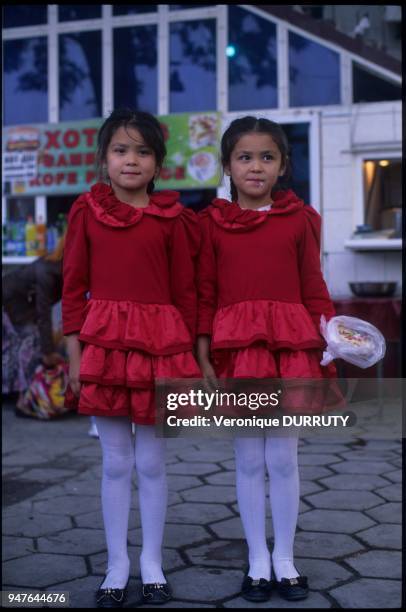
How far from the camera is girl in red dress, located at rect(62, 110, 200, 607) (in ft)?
8.13

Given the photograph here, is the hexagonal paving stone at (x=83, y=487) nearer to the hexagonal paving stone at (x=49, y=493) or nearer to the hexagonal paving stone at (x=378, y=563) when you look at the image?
the hexagonal paving stone at (x=49, y=493)

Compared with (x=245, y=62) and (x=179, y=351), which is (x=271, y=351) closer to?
(x=179, y=351)

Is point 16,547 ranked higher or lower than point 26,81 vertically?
lower

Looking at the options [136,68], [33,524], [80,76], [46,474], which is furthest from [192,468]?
[80,76]

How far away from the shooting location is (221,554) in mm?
3039

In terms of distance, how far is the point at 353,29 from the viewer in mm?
7074

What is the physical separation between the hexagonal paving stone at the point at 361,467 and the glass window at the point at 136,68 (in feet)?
14.5

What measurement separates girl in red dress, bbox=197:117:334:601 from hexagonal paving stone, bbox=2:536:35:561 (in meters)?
0.99

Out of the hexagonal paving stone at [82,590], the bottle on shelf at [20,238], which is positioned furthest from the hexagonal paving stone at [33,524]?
the bottle on shelf at [20,238]

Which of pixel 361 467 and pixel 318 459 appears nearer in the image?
pixel 361 467

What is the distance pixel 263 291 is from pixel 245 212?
10.7 inches

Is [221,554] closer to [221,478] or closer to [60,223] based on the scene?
[221,478]

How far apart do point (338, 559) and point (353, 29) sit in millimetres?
5426

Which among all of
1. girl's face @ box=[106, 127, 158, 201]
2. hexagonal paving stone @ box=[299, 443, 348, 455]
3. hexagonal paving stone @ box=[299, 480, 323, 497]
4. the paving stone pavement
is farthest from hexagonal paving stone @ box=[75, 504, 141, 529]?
girl's face @ box=[106, 127, 158, 201]
